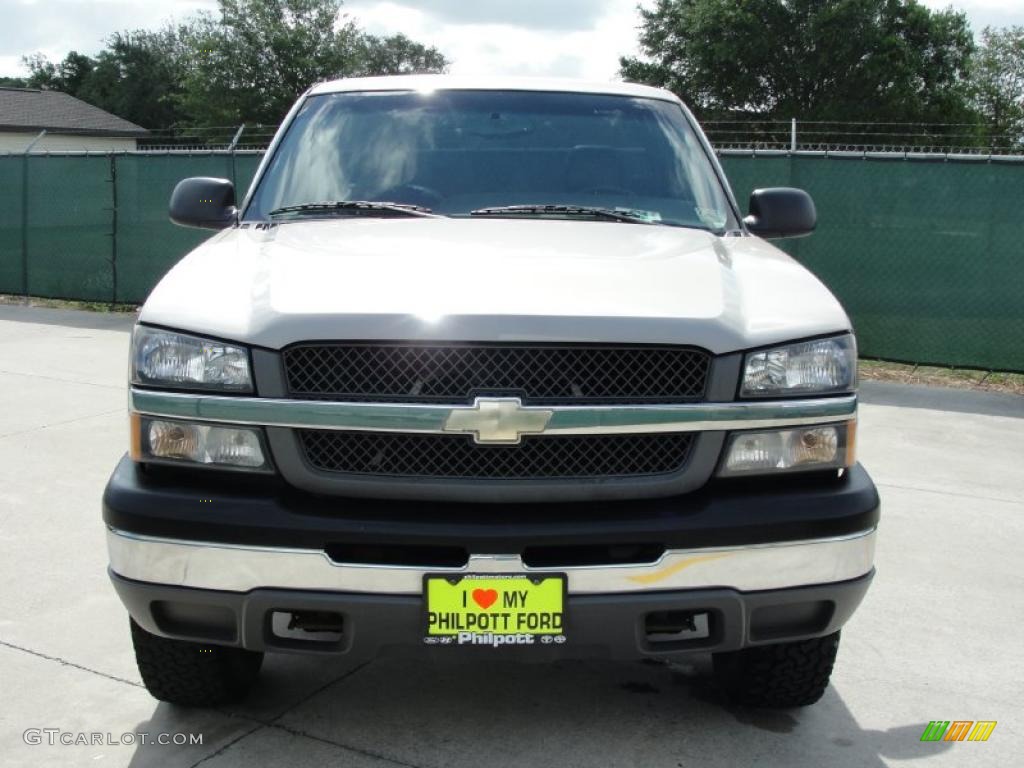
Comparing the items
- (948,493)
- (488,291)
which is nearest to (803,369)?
(488,291)

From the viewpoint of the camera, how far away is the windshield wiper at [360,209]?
12.8ft

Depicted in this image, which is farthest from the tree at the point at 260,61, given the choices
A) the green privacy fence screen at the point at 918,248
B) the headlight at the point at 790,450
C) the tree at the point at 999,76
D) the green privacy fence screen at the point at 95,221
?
the headlight at the point at 790,450

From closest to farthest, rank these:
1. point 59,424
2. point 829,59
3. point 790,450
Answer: point 790,450 < point 59,424 < point 829,59

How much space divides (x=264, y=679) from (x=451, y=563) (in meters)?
1.24

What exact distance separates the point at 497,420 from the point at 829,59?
2148 inches

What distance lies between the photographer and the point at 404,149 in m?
4.24

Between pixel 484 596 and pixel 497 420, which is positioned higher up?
pixel 497 420

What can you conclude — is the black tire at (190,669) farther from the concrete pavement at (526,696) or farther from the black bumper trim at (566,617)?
the black bumper trim at (566,617)

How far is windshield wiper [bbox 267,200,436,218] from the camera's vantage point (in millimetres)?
3902

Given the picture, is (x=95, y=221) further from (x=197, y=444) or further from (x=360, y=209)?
(x=197, y=444)

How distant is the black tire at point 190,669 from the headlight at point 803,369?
5.47ft

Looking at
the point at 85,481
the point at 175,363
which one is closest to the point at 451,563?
the point at 175,363

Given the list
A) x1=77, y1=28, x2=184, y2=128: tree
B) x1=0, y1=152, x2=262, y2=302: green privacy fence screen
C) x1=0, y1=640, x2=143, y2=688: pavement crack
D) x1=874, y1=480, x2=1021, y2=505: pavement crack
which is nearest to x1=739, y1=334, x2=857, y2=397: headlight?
x1=0, y1=640, x2=143, y2=688: pavement crack

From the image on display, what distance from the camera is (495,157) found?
4.21 meters
